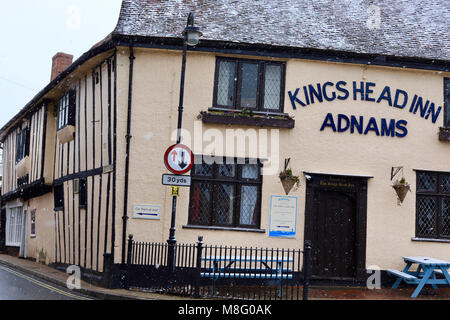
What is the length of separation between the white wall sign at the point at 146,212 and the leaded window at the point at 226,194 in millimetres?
843

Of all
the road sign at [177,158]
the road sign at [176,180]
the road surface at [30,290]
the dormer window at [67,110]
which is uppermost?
the dormer window at [67,110]

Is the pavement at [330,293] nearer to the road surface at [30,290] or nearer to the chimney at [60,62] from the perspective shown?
the road surface at [30,290]

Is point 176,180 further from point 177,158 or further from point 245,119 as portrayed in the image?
point 245,119

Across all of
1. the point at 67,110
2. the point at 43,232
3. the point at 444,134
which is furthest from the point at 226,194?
the point at 43,232

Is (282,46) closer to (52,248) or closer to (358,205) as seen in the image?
(358,205)

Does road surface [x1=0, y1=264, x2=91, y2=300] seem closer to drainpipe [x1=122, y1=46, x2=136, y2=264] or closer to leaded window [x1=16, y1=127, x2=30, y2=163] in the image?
drainpipe [x1=122, y1=46, x2=136, y2=264]

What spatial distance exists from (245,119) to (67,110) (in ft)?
21.7

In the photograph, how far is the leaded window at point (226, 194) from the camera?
47.2ft

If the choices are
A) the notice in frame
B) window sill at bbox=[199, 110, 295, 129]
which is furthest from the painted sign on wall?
the notice in frame

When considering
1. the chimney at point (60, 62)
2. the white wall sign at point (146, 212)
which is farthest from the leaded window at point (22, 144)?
the white wall sign at point (146, 212)

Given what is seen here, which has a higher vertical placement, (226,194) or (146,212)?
(226,194)

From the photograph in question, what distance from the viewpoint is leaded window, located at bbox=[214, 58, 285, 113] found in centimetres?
1471

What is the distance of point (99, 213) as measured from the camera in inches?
590

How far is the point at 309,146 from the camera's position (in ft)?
48.3
